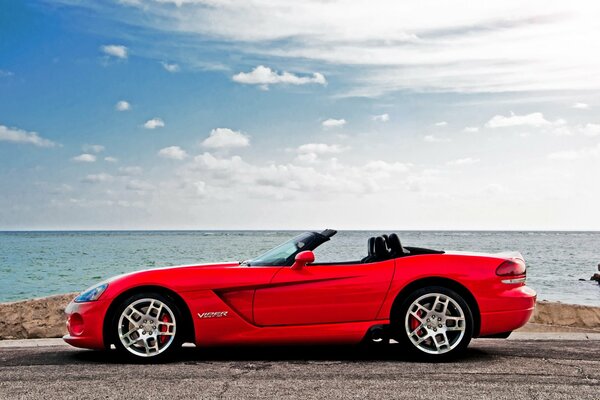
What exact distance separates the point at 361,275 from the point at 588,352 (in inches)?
92.2

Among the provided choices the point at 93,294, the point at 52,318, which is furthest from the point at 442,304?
the point at 52,318

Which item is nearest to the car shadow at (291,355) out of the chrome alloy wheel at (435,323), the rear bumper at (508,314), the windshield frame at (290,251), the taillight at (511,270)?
the chrome alloy wheel at (435,323)

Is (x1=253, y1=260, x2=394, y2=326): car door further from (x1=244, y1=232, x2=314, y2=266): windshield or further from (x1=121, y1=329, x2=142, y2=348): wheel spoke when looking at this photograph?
(x1=121, y1=329, x2=142, y2=348): wheel spoke

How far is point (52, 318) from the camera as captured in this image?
32.1 feet

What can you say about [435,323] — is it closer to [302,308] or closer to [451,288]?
[451,288]

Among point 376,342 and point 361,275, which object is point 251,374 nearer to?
point 361,275

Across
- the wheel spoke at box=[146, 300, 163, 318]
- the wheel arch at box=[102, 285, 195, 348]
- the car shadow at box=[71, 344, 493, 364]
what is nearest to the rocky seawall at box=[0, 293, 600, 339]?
the car shadow at box=[71, 344, 493, 364]

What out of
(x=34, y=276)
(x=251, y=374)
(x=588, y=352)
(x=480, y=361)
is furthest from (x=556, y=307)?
(x=34, y=276)

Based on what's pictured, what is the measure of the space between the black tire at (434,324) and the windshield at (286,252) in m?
1.07

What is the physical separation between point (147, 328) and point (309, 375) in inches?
64.7

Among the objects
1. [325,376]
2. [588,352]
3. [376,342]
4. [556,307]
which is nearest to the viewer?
[325,376]

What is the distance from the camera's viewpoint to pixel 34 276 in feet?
139

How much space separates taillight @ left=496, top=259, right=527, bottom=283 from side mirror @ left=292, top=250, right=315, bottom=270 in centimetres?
174

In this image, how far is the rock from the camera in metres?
9.61
